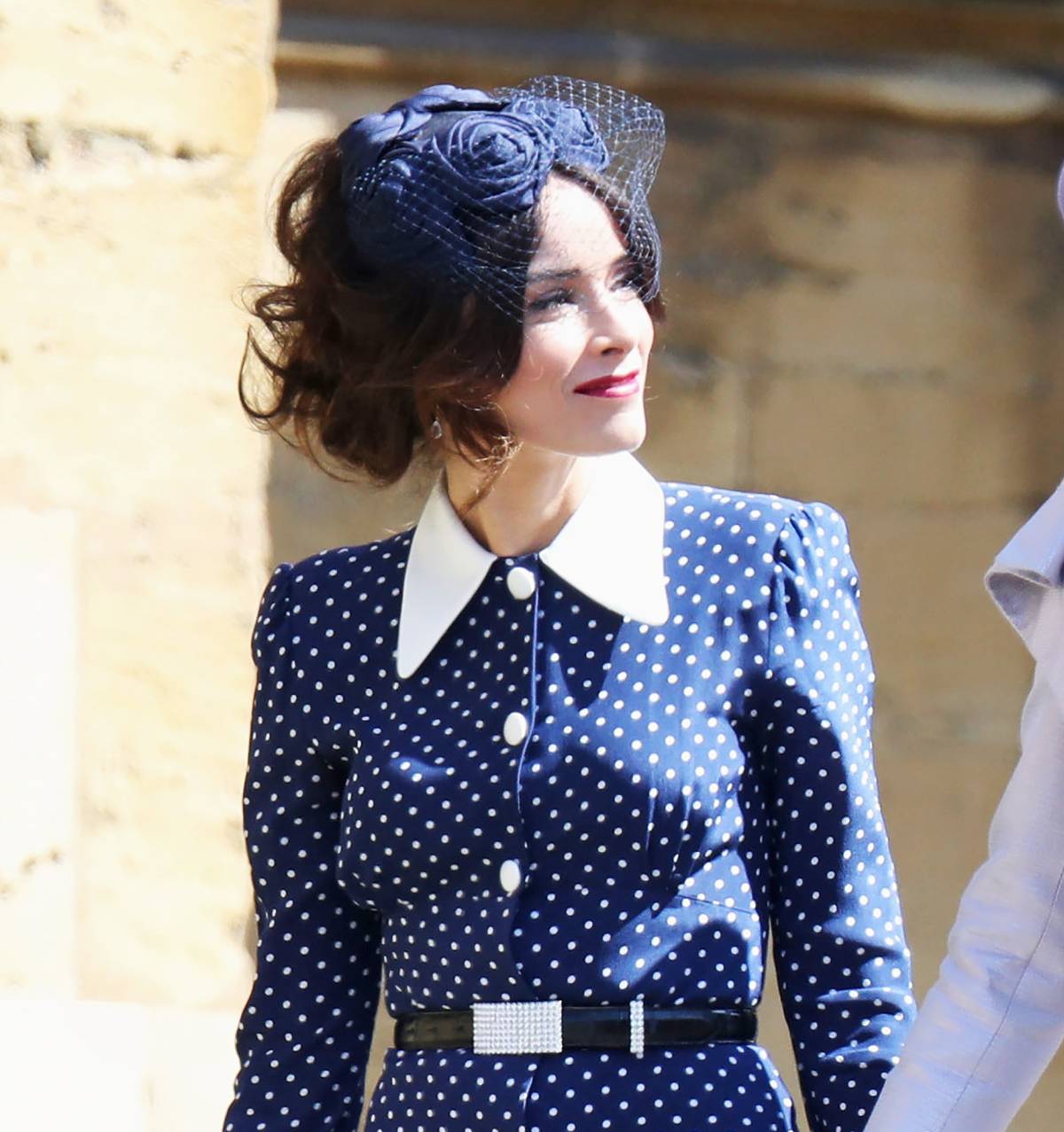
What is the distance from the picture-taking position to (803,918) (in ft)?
6.73

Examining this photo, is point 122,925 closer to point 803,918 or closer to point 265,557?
point 265,557

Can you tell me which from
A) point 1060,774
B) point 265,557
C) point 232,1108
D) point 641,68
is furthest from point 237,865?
point 1060,774

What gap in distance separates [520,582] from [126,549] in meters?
0.95

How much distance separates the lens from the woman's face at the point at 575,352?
2086 millimetres

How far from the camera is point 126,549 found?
298 cm

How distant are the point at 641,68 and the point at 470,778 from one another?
5.19ft

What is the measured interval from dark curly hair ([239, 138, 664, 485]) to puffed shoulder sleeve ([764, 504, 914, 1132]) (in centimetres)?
33

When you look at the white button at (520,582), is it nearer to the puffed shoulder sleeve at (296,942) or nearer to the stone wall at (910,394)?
the puffed shoulder sleeve at (296,942)

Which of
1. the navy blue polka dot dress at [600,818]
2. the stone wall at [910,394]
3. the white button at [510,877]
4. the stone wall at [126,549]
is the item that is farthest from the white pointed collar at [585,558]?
the stone wall at [910,394]

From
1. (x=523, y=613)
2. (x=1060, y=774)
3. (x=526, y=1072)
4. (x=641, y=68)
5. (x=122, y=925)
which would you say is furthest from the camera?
(x=641, y=68)

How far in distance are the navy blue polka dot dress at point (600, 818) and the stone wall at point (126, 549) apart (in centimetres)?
76

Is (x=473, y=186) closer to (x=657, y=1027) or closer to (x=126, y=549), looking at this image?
(x=657, y=1027)

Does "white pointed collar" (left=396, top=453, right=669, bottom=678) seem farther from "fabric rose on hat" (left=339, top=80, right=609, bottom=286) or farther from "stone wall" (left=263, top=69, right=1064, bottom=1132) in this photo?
"stone wall" (left=263, top=69, right=1064, bottom=1132)

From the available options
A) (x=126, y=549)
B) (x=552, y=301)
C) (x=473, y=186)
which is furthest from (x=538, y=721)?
(x=126, y=549)
